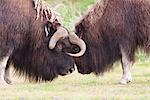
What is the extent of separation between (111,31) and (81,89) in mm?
1836

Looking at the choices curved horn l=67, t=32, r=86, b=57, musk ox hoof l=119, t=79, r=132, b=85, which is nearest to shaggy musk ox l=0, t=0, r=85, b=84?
curved horn l=67, t=32, r=86, b=57

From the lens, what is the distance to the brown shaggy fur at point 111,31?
41.8 feet

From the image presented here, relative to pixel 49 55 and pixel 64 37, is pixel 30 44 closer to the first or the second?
pixel 49 55

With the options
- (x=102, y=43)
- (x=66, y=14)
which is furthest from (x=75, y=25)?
(x=66, y=14)

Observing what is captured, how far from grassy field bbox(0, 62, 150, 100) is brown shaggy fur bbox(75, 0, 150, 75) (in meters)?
0.47

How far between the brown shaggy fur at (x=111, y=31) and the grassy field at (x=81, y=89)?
1.56 feet

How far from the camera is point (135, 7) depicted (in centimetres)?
1281

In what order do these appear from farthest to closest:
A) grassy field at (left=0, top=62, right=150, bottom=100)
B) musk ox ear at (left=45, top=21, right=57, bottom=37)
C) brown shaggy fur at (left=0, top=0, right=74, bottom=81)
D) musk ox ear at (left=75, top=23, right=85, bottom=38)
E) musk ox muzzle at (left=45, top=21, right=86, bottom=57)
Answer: musk ox ear at (left=75, top=23, right=85, bottom=38)
musk ox ear at (left=45, top=21, right=57, bottom=37)
musk ox muzzle at (left=45, top=21, right=86, bottom=57)
brown shaggy fur at (left=0, top=0, right=74, bottom=81)
grassy field at (left=0, top=62, right=150, bottom=100)

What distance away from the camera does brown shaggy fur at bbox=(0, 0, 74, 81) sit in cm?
1242

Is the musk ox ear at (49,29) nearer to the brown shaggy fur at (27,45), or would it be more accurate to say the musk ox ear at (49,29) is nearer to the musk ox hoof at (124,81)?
the brown shaggy fur at (27,45)

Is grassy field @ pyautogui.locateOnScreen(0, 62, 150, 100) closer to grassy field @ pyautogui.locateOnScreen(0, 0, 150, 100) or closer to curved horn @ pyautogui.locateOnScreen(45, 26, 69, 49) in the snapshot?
grassy field @ pyautogui.locateOnScreen(0, 0, 150, 100)

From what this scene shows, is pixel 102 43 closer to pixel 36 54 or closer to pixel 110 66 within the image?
pixel 110 66

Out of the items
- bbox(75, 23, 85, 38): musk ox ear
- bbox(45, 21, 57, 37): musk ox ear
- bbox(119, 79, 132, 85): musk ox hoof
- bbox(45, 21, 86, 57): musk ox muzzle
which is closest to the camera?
bbox(119, 79, 132, 85): musk ox hoof

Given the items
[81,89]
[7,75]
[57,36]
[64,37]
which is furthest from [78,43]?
[81,89]
